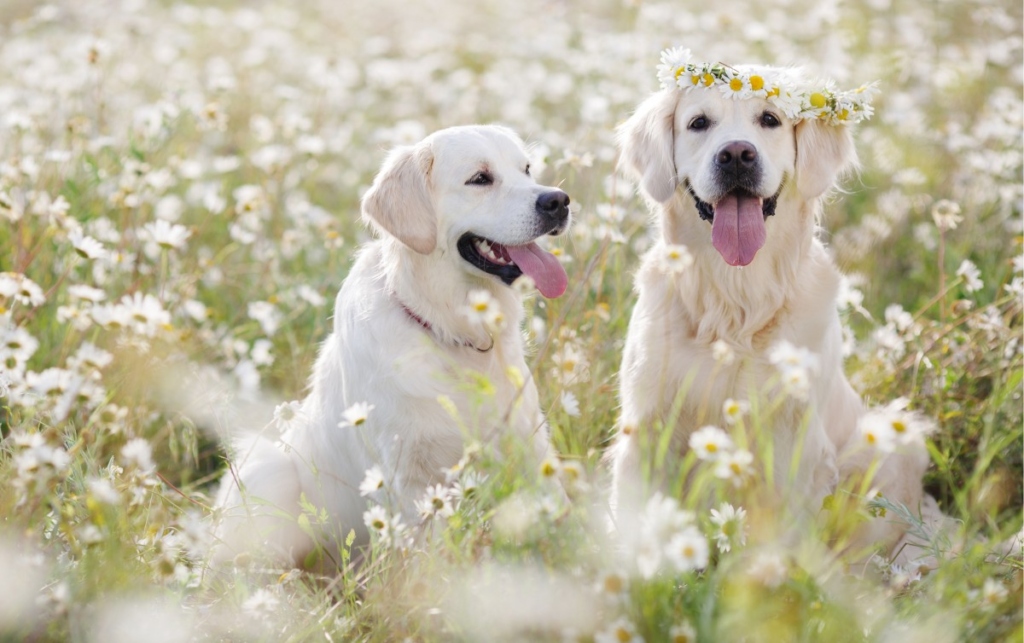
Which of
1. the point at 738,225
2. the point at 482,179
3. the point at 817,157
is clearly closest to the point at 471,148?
the point at 482,179

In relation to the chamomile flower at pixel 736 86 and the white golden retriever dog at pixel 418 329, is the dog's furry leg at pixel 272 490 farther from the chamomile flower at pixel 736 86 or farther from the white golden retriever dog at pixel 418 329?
the chamomile flower at pixel 736 86

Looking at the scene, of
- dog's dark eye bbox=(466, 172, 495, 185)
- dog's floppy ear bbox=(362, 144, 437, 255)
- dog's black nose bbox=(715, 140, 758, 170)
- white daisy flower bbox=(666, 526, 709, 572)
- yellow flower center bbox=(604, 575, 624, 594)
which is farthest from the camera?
dog's dark eye bbox=(466, 172, 495, 185)

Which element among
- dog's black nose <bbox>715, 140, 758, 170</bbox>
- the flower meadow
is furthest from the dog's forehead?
dog's black nose <bbox>715, 140, 758, 170</bbox>

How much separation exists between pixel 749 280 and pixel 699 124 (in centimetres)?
53

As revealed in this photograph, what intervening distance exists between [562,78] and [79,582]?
4.67 metres

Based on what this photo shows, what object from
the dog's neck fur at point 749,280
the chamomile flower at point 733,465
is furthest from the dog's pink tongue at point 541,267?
the chamomile flower at point 733,465

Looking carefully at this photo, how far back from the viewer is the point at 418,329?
2744 mm

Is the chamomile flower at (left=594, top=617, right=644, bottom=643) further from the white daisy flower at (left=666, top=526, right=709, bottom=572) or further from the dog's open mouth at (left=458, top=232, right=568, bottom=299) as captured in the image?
the dog's open mouth at (left=458, top=232, right=568, bottom=299)

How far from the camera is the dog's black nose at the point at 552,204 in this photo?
9.04ft

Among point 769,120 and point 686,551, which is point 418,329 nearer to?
point 769,120

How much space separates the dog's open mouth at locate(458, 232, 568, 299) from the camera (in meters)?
2.78

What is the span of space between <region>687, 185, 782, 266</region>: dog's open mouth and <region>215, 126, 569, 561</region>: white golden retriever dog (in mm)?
472

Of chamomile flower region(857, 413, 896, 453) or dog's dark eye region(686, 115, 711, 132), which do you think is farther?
dog's dark eye region(686, 115, 711, 132)

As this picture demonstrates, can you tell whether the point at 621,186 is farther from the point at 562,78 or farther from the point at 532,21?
the point at 532,21
